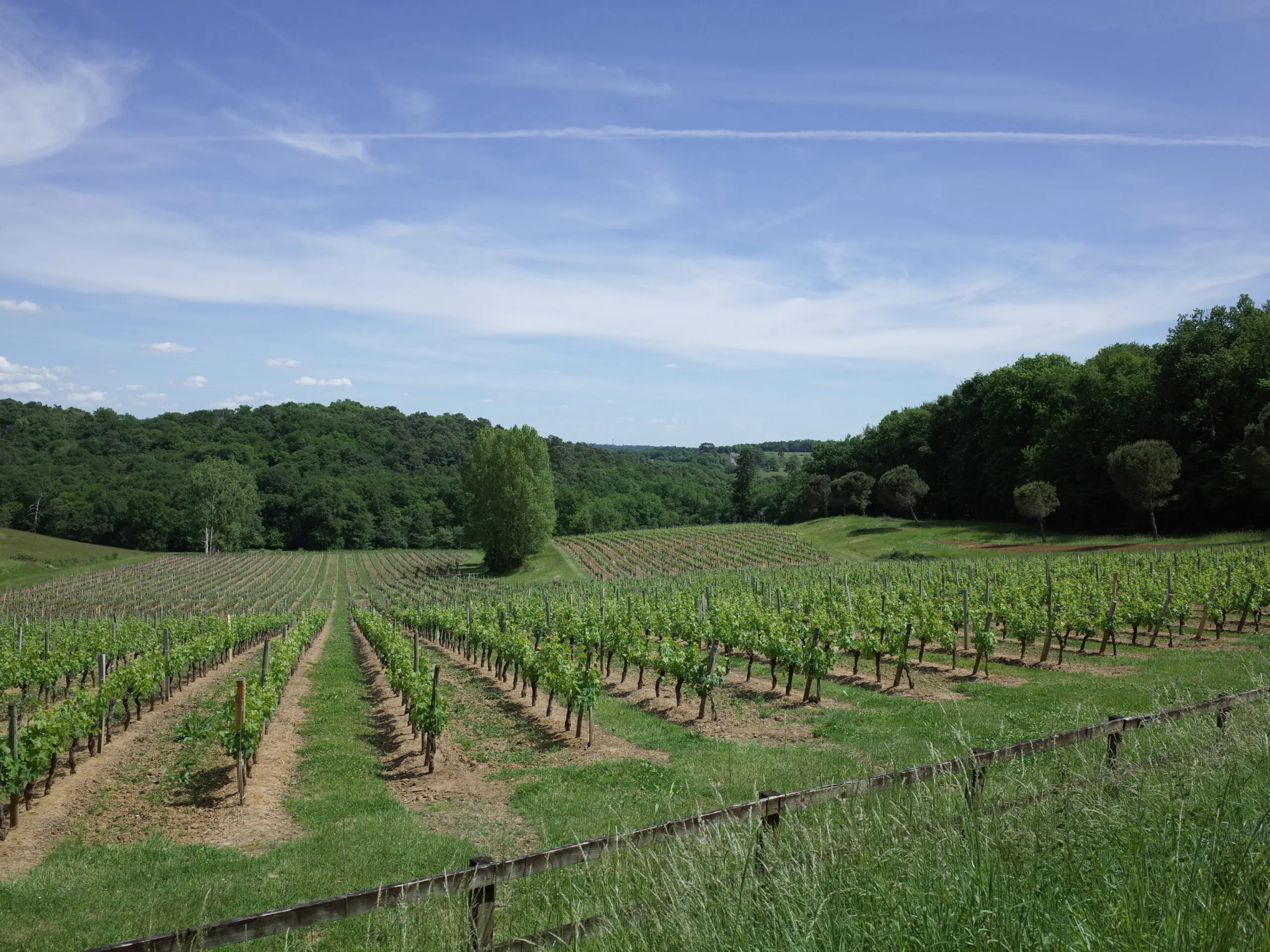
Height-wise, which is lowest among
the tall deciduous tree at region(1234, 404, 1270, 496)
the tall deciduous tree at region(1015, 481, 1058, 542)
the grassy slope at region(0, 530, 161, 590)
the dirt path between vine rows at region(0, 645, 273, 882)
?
the grassy slope at region(0, 530, 161, 590)

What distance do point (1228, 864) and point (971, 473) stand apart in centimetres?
7131

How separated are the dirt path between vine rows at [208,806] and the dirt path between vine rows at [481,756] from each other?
5.20 feet

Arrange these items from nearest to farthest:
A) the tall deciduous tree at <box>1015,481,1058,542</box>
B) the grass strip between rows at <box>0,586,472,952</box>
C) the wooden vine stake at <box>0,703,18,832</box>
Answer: the grass strip between rows at <box>0,586,472,952</box> → the wooden vine stake at <box>0,703,18,832</box> → the tall deciduous tree at <box>1015,481,1058,542</box>

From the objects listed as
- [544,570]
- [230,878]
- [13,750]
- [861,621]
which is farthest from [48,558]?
[230,878]

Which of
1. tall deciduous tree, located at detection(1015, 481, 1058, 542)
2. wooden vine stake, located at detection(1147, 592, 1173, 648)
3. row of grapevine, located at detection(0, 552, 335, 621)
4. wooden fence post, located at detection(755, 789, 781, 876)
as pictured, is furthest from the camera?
tall deciduous tree, located at detection(1015, 481, 1058, 542)

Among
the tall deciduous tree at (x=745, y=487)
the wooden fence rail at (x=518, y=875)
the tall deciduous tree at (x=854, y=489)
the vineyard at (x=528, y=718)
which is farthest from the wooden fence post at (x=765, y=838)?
the tall deciduous tree at (x=745, y=487)

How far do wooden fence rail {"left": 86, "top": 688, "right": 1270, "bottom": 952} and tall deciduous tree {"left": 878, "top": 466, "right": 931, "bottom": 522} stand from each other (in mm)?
65610

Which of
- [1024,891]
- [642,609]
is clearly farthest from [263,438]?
[1024,891]

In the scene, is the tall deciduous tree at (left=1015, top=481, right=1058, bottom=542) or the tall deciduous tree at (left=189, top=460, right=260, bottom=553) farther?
the tall deciduous tree at (left=189, top=460, right=260, bottom=553)

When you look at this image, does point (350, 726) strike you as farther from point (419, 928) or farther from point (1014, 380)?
point (1014, 380)

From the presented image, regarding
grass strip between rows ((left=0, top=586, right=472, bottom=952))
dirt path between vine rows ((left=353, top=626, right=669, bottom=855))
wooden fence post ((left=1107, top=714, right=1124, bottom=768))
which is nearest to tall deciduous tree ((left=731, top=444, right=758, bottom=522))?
dirt path between vine rows ((left=353, top=626, right=669, bottom=855))

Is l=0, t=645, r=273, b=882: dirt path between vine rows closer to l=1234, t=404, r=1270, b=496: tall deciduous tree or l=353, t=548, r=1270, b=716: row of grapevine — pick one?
l=353, t=548, r=1270, b=716: row of grapevine

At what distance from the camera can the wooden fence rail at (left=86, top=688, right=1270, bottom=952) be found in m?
3.32

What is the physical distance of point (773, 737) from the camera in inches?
509
